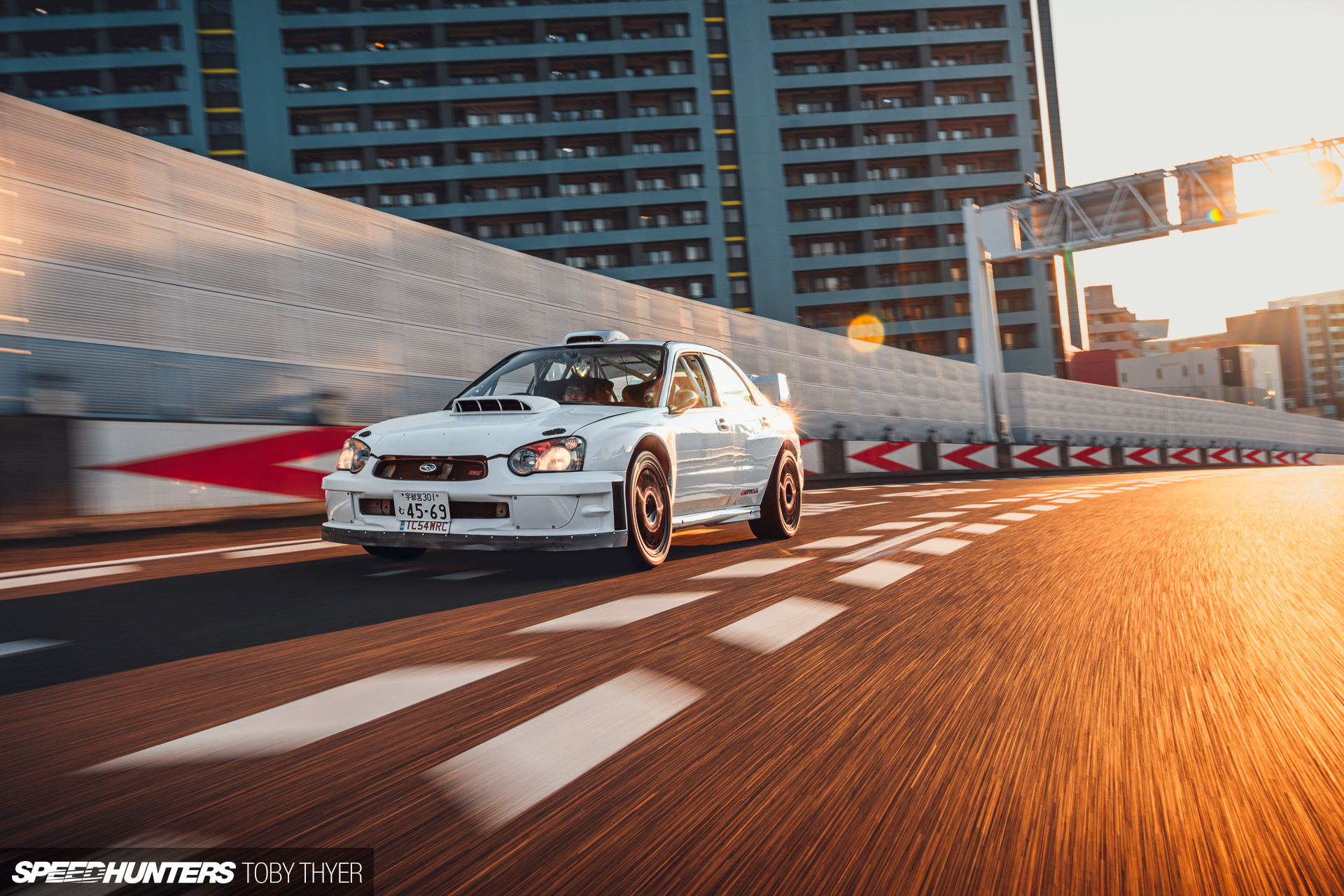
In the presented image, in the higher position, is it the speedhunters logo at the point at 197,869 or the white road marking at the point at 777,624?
the speedhunters logo at the point at 197,869

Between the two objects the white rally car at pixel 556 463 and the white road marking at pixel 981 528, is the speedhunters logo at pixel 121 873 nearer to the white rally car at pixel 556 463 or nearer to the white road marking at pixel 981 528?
the white rally car at pixel 556 463

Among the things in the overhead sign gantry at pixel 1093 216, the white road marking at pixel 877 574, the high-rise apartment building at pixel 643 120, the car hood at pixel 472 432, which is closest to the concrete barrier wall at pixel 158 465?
the car hood at pixel 472 432

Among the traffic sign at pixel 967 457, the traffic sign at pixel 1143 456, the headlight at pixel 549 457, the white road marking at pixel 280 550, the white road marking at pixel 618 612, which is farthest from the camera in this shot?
the traffic sign at pixel 1143 456

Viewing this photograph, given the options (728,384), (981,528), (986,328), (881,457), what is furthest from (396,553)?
(986,328)

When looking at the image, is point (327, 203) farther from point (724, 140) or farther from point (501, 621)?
point (724, 140)

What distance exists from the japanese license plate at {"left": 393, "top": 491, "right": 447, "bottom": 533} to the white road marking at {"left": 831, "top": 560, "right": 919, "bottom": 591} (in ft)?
7.16

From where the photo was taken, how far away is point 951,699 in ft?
10.7

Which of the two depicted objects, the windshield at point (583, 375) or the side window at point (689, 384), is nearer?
the windshield at point (583, 375)

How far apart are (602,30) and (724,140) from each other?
36.5ft

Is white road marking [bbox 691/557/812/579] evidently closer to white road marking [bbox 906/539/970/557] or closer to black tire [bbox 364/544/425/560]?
white road marking [bbox 906/539/970/557]

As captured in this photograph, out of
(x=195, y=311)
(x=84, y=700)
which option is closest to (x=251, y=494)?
(x=195, y=311)

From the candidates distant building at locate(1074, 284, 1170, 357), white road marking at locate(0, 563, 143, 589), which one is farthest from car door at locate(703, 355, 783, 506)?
distant building at locate(1074, 284, 1170, 357)

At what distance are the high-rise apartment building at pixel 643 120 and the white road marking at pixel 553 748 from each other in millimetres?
68464

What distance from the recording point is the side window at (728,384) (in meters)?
8.38
